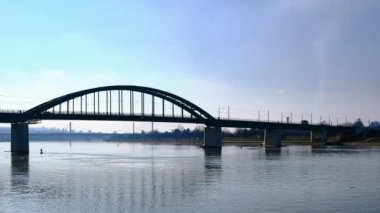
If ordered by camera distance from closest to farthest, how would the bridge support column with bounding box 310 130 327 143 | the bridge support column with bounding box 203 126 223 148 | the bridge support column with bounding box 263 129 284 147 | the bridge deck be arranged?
the bridge deck
the bridge support column with bounding box 203 126 223 148
the bridge support column with bounding box 263 129 284 147
the bridge support column with bounding box 310 130 327 143

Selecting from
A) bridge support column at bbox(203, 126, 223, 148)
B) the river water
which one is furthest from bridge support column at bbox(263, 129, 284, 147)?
the river water

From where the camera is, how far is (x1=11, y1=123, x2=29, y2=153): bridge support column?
333 ft

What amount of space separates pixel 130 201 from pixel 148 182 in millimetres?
10449

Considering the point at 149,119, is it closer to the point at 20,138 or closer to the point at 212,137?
the point at 212,137

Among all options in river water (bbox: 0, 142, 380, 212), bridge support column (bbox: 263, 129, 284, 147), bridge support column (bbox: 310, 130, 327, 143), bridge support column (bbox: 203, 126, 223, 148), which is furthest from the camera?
bridge support column (bbox: 310, 130, 327, 143)

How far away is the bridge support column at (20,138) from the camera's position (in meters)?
101

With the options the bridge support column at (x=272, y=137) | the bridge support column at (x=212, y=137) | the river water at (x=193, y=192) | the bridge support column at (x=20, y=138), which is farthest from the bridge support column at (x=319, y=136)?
the river water at (x=193, y=192)

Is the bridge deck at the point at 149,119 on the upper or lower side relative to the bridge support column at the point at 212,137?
upper

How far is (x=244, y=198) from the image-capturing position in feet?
98.2

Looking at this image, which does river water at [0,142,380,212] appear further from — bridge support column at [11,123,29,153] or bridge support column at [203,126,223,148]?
bridge support column at [203,126,223,148]

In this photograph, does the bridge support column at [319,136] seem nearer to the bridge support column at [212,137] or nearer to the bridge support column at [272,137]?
the bridge support column at [272,137]

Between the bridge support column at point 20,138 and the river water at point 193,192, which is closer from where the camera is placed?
the river water at point 193,192

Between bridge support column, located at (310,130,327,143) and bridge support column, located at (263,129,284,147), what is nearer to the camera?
bridge support column, located at (263,129,284,147)

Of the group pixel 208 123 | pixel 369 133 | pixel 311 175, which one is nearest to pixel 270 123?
pixel 208 123
